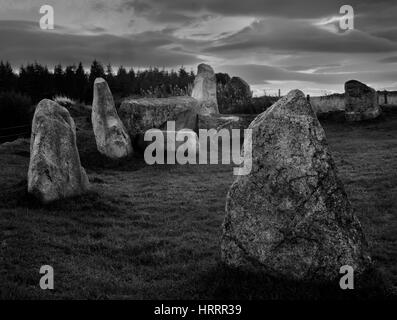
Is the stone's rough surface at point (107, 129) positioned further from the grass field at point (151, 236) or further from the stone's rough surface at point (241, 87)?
the stone's rough surface at point (241, 87)

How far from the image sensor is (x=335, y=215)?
816 cm

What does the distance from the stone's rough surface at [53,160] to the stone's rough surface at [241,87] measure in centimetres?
2724

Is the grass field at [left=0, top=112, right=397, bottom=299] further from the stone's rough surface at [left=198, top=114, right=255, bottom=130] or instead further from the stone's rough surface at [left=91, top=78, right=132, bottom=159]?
the stone's rough surface at [left=198, top=114, right=255, bottom=130]

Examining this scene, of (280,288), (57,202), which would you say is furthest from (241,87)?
(280,288)

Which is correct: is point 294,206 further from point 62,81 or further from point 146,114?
point 62,81

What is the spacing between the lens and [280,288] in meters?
8.04

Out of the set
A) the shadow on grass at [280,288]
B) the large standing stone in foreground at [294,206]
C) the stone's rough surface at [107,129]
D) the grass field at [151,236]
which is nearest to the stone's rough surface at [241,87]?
the stone's rough surface at [107,129]

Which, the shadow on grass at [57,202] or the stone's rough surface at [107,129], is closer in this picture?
the shadow on grass at [57,202]

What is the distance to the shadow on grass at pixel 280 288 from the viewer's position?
7.82m

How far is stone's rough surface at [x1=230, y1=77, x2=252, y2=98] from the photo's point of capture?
4122 cm

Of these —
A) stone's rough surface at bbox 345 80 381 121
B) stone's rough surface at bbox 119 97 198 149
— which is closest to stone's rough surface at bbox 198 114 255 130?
stone's rough surface at bbox 119 97 198 149

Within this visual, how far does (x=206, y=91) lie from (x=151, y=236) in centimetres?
2278

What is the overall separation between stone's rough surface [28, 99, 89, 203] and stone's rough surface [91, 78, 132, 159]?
687 cm
